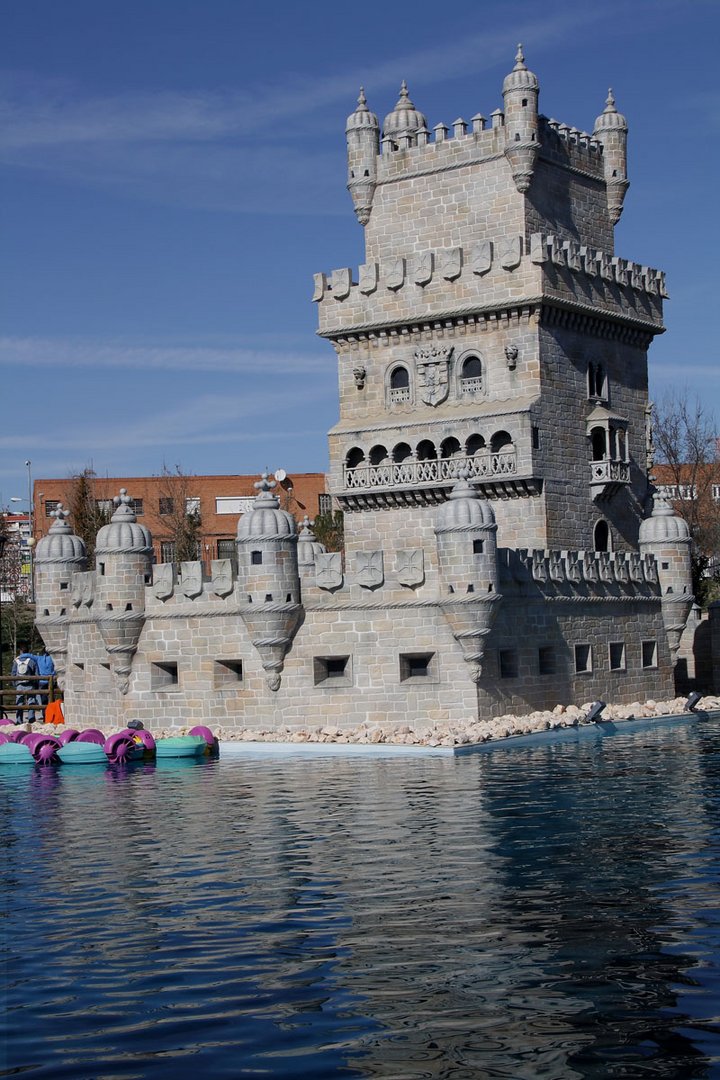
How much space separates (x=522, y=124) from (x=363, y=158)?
543cm

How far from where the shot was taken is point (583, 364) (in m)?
42.2

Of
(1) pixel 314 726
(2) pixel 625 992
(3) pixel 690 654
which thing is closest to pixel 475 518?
(1) pixel 314 726

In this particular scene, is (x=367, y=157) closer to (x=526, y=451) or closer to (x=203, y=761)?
(x=526, y=451)

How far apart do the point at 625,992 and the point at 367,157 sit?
34550mm

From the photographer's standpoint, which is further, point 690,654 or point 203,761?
point 690,654

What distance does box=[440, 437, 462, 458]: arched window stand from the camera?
136ft

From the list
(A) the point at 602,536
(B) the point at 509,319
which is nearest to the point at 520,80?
(B) the point at 509,319

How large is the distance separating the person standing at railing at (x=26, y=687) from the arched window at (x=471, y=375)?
50.7ft

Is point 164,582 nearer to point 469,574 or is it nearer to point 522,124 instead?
point 469,574

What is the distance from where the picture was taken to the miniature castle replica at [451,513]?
112ft

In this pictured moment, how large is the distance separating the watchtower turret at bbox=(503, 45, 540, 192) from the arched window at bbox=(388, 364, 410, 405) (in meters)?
6.14

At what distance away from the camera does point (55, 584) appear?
39562 millimetres

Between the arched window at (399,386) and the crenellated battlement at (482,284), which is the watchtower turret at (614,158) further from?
the arched window at (399,386)

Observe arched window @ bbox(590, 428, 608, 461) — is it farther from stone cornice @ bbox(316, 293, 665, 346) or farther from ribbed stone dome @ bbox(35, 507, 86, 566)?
ribbed stone dome @ bbox(35, 507, 86, 566)
